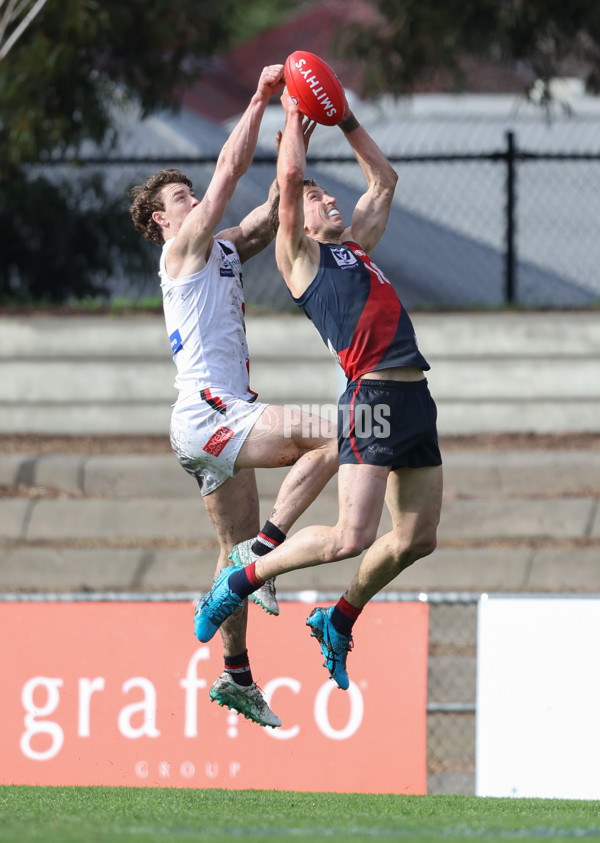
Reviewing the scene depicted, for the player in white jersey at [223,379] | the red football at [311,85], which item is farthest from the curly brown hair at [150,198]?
the red football at [311,85]

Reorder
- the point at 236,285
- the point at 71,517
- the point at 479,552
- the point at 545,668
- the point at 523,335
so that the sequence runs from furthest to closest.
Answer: the point at 523,335 → the point at 71,517 → the point at 479,552 → the point at 545,668 → the point at 236,285

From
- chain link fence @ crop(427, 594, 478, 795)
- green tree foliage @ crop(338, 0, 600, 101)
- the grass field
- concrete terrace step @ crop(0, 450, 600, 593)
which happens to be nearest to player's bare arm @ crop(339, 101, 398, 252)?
the grass field

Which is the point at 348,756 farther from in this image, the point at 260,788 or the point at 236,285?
the point at 236,285

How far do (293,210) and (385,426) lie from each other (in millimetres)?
1116

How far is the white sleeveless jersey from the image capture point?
6203 mm

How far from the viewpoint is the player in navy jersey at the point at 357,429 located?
5.82 m

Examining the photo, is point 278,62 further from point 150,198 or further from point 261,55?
point 150,198

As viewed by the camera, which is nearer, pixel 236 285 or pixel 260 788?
pixel 236 285

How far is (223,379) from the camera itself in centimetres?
623

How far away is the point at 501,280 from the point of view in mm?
14695

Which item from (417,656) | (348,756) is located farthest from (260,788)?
(417,656)

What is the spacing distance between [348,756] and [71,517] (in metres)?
4.67

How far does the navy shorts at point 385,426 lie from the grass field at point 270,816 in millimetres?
1674

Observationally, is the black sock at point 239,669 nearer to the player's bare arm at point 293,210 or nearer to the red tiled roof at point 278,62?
the player's bare arm at point 293,210
